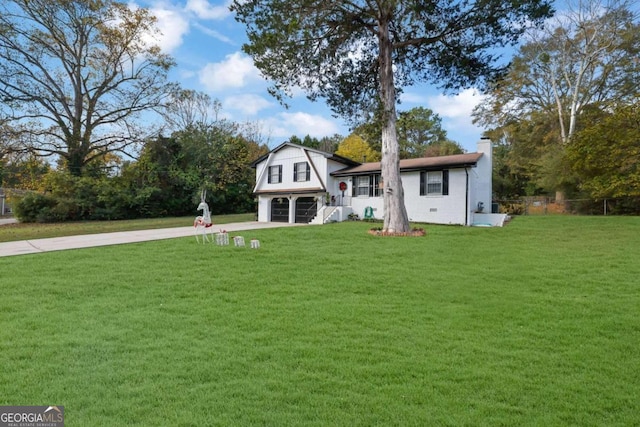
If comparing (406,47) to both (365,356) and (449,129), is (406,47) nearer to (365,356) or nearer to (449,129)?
(365,356)

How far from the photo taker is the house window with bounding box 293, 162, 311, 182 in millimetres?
22734

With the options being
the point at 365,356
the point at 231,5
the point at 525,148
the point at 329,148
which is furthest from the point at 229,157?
the point at 365,356

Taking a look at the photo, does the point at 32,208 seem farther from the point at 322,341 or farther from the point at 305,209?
the point at 322,341

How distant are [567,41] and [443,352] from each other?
108 feet

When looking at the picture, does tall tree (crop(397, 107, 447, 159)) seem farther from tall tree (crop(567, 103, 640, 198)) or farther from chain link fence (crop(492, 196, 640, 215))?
tall tree (crop(567, 103, 640, 198))

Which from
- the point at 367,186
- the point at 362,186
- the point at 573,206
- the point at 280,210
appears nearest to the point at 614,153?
the point at 573,206

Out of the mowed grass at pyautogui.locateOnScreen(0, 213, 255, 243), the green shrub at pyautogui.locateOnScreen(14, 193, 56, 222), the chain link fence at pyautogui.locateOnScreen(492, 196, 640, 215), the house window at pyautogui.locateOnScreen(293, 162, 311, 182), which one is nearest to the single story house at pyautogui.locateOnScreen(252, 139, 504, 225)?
the house window at pyautogui.locateOnScreen(293, 162, 311, 182)

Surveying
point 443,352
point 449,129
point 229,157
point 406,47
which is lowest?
point 443,352

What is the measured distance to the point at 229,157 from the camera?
1299 inches

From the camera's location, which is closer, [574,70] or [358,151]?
[574,70]

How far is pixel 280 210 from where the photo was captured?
24484 millimetres

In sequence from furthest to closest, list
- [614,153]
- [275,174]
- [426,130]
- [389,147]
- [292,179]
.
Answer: [426,130] → [275,174] → [292,179] → [614,153] → [389,147]

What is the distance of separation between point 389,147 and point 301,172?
359 inches

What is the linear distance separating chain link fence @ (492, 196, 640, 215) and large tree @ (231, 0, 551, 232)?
384 inches
